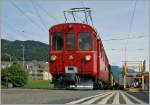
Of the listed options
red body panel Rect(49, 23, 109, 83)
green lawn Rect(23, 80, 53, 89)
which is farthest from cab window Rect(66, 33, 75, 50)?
green lawn Rect(23, 80, 53, 89)

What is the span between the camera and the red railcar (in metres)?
25.3

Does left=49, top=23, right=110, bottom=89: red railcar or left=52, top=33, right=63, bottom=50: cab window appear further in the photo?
left=52, top=33, right=63, bottom=50: cab window

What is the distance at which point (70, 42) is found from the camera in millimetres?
25641

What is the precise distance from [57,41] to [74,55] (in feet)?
4.43

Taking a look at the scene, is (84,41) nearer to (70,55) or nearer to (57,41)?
(70,55)

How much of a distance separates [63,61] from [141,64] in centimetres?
1382

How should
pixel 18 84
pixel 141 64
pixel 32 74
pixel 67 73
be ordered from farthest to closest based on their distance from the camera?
pixel 32 74
pixel 18 84
pixel 141 64
pixel 67 73

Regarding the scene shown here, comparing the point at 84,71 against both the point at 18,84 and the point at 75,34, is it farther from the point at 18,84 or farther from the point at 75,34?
the point at 18,84

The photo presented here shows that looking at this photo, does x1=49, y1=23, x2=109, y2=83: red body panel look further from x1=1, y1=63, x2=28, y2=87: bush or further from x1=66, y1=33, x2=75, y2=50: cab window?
x1=1, y1=63, x2=28, y2=87: bush

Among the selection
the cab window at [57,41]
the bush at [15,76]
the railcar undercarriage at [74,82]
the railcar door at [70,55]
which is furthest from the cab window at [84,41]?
the bush at [15,76]

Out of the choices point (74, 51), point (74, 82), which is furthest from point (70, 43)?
point (74, 82)

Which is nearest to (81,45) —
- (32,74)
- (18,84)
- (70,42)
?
(70,42)

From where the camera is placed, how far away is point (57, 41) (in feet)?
84.5

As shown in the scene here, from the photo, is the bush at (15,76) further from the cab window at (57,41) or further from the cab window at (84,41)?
the cab window at (84,41)
